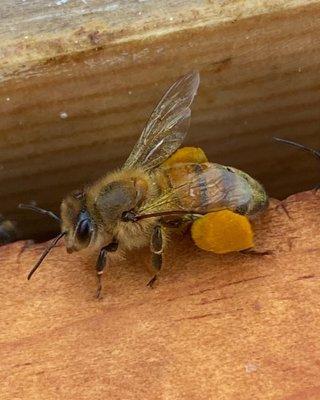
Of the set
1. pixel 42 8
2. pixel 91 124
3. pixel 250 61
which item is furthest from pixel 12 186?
pixel 250 61

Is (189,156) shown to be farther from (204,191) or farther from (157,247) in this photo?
(157,247)

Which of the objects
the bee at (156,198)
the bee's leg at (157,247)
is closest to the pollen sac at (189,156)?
the bee at (156,198)

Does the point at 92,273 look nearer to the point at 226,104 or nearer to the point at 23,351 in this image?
the point at 23,351

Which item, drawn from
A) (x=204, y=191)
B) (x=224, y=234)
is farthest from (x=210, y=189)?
(x=224, y=234)

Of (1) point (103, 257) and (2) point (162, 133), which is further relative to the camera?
(2) point (162, 133)

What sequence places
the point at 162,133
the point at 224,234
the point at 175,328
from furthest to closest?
1. the point at 162,133
2. the point at 224,234
3. the point at 175,328
